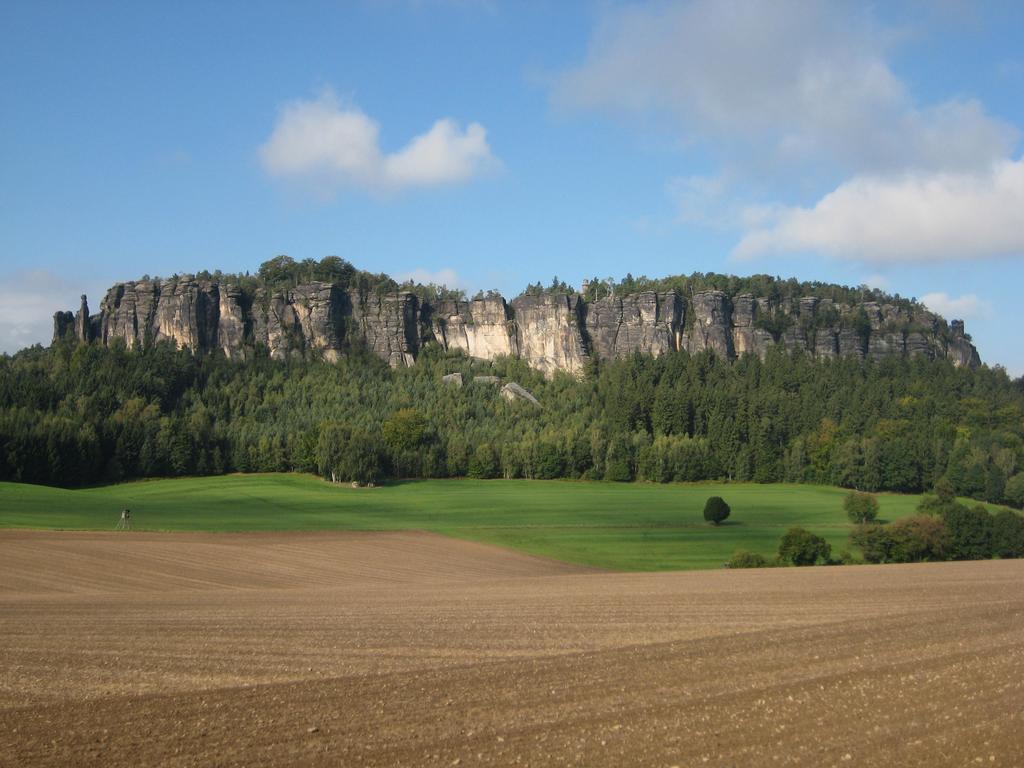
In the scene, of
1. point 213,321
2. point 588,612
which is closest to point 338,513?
point 588,612

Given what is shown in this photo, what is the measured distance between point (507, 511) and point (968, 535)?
3557 cm

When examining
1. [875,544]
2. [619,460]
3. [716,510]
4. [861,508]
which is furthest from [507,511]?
[619,460]

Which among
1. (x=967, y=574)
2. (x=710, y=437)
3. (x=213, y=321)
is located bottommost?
(x=967, y=574)

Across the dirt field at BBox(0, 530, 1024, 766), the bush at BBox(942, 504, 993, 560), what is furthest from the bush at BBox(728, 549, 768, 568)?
the dirt field at BBox(0, 530, 1024, 766)

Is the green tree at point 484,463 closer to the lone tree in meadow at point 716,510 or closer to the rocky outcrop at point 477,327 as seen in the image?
the lone tree in meadow at point 716,510

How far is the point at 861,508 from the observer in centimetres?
7638

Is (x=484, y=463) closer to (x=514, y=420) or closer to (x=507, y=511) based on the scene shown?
(x=514, y=420)

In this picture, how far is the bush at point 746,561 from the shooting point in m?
56.0

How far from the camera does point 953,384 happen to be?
147375 millimetres

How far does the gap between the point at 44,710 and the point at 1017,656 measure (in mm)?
19795

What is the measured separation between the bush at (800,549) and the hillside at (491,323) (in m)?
106

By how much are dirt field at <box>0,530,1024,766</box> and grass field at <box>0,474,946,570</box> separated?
78.8 feet

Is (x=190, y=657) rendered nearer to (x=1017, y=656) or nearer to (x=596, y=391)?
(x=1017, y=656)

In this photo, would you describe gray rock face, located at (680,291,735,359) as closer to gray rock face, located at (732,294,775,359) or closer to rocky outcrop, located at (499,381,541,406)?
gray rock face, located at (732,294,775,359)
